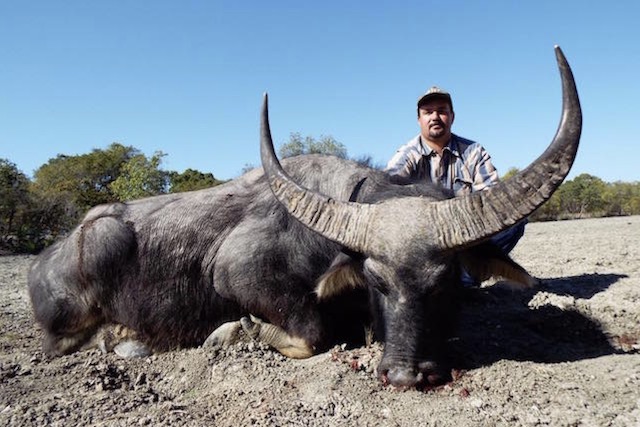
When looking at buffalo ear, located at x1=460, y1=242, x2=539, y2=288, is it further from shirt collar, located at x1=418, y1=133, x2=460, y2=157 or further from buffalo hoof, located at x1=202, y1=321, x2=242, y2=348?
shirt collar, located at x1=418, y1=133, x2=460, y2=157

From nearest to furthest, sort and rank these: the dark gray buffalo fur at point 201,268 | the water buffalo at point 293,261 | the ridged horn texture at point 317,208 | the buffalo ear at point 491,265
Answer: the water buffalo at point 293,261, the ridged horn texture at point 317,208, the buffalo ear at point 491,265, the dark gray buffalo fur at point 201,268

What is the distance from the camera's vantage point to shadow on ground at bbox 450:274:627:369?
4043 millimetres

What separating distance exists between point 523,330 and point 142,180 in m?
26.3

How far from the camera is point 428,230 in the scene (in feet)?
11.4

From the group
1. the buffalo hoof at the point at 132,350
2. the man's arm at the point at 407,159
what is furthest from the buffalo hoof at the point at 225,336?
the man's arm at the point at 407,159

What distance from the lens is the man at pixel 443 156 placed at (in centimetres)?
641

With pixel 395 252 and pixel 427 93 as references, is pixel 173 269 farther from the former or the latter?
pixel 427 93

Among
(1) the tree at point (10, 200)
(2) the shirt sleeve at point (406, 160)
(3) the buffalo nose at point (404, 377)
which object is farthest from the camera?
(1) the tree at point (10, 200)

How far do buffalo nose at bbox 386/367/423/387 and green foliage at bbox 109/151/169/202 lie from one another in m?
25.3

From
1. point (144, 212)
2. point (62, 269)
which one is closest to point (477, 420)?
point (144, 212)

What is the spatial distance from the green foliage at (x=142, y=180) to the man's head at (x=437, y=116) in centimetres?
2271

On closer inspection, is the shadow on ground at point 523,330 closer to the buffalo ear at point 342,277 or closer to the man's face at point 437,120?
the buffalo ear at point 342,277

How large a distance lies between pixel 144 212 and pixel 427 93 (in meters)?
3.83

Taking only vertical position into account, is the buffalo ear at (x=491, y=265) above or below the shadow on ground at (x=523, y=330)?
above
